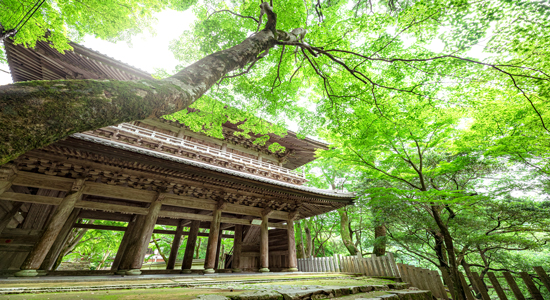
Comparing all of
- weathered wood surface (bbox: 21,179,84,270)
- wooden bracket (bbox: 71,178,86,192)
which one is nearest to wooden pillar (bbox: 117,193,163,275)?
weathered wood surface (bbox: 21,179,84,270)

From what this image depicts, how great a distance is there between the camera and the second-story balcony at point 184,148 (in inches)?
308

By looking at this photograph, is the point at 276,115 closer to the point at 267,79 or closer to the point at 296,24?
the point at 267,79

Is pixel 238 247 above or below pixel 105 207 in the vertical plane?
below

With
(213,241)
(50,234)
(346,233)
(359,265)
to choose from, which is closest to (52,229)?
(50,234)

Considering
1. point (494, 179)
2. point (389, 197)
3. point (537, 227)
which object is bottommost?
point (537, 227)

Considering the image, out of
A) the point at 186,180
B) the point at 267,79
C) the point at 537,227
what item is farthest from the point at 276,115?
the point at 537,227

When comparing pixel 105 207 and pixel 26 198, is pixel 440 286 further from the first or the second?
pixel 26 198

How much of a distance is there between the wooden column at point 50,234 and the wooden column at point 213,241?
4.13 m

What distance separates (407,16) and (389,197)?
583 centimetres

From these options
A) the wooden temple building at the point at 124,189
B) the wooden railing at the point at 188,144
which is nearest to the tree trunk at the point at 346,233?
the wooden temple building at the point at 124,189

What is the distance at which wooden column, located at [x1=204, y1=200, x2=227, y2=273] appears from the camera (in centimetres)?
732

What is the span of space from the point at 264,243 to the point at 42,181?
7431 mm

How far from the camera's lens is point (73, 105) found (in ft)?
4.96

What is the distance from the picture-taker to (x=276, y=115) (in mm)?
7609
